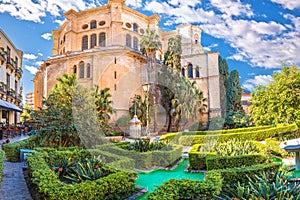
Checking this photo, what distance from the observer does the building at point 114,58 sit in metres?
31.4

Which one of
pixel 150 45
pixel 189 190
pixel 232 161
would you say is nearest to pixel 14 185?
pixel 189 190

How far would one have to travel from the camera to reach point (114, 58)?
3123 centimetres

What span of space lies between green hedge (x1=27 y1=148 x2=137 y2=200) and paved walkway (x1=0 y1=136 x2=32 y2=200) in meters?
0.67

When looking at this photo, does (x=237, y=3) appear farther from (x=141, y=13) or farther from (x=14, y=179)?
(x=141, y=13)

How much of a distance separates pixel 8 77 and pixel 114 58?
503 inches

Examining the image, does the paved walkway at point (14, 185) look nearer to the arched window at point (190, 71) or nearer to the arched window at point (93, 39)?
the arched window at point (93, 39)

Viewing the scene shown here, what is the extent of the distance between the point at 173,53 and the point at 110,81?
9.78 metres

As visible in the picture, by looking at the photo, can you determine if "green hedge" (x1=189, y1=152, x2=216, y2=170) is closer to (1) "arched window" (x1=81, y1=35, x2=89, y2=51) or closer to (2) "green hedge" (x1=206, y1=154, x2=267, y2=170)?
(2) "green hedge" (x1=206, y1=154, x2=267, y2=170)

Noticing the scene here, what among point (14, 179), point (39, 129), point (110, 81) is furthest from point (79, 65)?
point (14, 179)

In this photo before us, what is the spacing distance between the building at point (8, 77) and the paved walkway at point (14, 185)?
45.9ft

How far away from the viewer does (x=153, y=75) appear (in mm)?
32406

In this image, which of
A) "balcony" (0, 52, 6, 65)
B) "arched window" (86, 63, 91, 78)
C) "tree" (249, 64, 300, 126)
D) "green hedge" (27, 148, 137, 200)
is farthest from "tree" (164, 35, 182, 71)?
"green hedge" (27, 148, 137, 200)

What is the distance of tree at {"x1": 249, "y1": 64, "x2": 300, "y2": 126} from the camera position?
1723 cm

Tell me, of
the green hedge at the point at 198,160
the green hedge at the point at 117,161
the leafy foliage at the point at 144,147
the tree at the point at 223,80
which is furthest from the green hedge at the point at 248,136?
the tree at the point at 223,80
